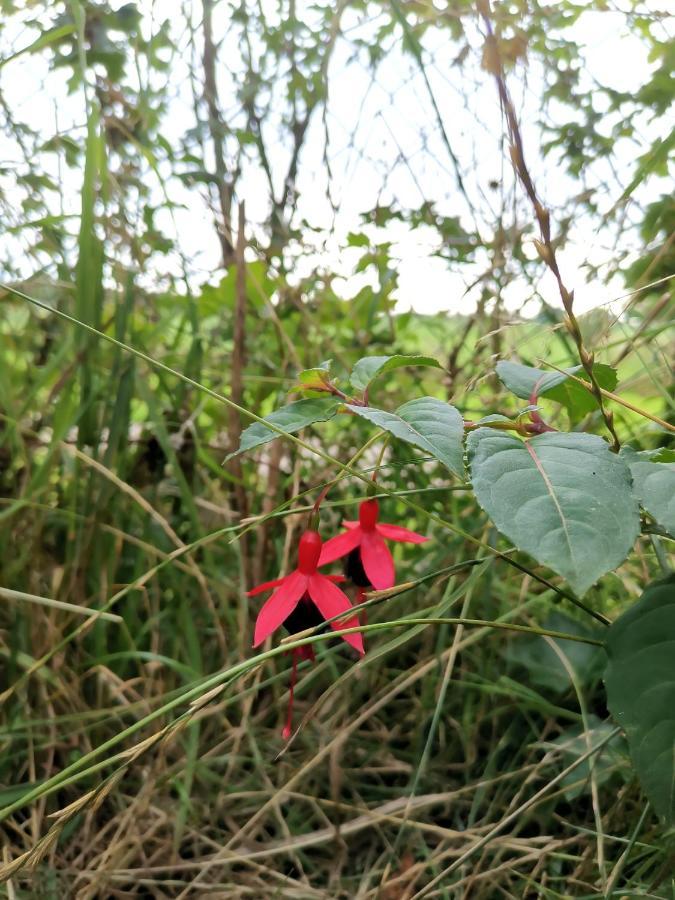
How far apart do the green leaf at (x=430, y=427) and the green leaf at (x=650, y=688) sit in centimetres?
16

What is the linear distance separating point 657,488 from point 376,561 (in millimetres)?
239

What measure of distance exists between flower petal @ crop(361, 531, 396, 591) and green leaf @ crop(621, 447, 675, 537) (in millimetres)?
206

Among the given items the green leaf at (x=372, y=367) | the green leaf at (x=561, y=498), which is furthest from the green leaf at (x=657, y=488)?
the green leaf at (x=372, y=367)

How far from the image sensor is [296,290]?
1.16 meters

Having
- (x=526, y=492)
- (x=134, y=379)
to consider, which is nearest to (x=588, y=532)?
(x=526, y=492)

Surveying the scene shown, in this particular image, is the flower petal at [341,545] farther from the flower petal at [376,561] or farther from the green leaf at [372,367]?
the green leaf at [372,367]

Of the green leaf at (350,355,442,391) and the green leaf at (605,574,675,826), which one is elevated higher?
the green leaf at (350,355,442,391)

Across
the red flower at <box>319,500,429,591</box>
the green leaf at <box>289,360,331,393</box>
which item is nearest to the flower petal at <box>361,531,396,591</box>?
the red flower at <box>319,500,429,591</box>

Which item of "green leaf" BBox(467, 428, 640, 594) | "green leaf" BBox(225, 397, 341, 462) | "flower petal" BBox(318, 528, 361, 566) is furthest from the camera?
"flower petal" BBox(318, 528, 361, 566)

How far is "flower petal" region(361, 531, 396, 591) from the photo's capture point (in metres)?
0.58

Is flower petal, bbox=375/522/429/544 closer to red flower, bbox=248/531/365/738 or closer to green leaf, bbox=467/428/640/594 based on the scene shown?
red flower, bbox=248/531/365/738

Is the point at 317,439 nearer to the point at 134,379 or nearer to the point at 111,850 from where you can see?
the point at 134,379

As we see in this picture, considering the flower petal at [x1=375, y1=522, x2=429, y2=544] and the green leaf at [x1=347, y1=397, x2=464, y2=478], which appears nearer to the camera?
the green leaf at [x1=347, y1=397, x2=464, y2=478]

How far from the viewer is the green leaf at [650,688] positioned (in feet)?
1.50
